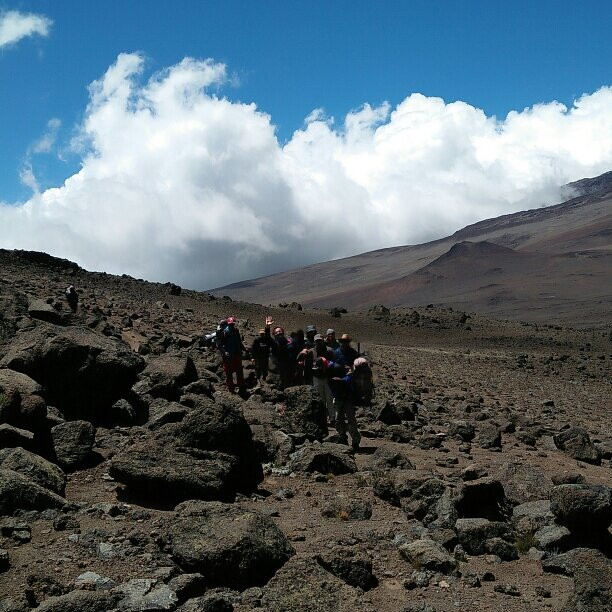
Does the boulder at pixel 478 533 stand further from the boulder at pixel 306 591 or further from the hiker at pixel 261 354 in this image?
the hiker at pixel 261 354

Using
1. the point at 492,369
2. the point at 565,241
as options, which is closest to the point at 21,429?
the point at 492,369

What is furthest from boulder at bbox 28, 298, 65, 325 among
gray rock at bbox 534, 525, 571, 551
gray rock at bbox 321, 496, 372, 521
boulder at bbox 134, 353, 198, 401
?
gray rock at bbox 534, 525, 571, 551

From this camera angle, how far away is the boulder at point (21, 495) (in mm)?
5754

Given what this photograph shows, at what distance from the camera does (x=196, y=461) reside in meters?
6.89

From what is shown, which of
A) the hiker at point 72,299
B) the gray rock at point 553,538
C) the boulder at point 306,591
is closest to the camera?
the boulder at point 306,591

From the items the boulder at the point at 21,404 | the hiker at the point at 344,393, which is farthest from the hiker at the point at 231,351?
the boulder at the point at 21,404

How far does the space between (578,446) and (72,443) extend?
7.87m

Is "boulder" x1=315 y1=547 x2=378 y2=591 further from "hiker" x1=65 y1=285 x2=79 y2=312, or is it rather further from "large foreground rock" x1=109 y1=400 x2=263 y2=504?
"hiker" x1=65 y1=285 x2=79 y2=312

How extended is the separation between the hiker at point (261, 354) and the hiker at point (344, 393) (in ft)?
12.4

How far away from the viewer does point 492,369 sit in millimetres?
27109

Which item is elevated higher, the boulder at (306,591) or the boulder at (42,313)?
the boulder at (42,313)

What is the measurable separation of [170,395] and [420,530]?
5364 millimetres

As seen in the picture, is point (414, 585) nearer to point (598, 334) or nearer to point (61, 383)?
point (61, 383)

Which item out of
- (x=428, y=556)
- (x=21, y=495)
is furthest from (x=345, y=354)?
(x=21, y=495)
